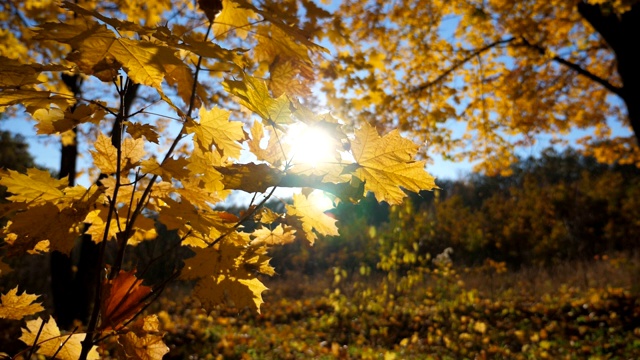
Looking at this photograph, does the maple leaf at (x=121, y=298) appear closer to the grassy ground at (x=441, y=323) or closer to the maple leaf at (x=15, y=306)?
the maple leaf at (x=15, y=306)

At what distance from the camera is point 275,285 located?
10.5m

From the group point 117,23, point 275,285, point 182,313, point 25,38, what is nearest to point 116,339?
point 117,23

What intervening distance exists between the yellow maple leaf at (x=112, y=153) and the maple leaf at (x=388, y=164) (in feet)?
1.61

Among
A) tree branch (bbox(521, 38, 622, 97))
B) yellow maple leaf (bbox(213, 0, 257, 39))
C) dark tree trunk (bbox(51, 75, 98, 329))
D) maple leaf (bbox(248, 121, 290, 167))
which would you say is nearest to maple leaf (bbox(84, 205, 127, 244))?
maple leaf (bbox(248, 121, 290, 167))

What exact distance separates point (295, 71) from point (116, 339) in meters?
0.72

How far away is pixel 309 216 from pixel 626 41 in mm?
6137

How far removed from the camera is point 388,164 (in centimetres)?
72

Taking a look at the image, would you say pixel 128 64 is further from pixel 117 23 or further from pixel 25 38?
pixel 25 38

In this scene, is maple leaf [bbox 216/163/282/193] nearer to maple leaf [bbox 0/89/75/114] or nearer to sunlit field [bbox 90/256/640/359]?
maple leaf [bbox 0/89/75/114]

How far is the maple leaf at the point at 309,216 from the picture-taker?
0.93 m

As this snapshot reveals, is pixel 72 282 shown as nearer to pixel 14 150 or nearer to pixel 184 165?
pixel 184 165

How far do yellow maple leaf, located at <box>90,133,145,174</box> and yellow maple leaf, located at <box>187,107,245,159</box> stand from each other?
166 mm

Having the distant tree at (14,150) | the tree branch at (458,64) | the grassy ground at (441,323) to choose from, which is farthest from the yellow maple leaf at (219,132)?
the distant tree at (14,150)

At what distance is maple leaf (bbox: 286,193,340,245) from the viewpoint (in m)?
0.93
